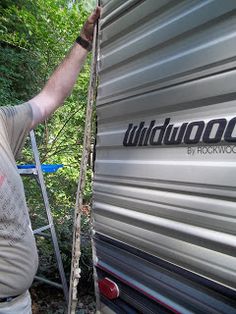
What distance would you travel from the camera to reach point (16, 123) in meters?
2.34

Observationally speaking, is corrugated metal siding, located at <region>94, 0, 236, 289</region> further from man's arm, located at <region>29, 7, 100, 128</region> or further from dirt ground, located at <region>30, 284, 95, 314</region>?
dirt ground, located at <region>30, 284, 95, 314</region>

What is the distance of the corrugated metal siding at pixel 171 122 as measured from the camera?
1476 mm

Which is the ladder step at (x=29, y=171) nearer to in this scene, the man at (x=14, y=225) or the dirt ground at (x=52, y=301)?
the dirt ground at (x=52, y=301)

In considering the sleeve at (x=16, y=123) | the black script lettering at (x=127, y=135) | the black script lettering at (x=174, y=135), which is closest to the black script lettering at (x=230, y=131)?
the black script lettering at (x=174, y=135)

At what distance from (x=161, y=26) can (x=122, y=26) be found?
0.38 metres

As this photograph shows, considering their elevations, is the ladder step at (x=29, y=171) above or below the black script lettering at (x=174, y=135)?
below

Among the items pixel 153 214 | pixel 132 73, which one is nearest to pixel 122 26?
pixel 132 73

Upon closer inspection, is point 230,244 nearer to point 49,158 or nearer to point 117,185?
point 117,185

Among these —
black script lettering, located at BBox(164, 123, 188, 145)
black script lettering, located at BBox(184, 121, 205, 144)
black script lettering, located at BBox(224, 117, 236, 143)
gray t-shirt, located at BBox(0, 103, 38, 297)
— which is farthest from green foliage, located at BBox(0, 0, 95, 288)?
black script lettering, located at BBox(224, 117, 236, 143)

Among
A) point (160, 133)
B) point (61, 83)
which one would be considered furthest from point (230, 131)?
point (61, 83)

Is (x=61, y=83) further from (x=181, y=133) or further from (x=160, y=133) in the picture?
(x=181, y=133)

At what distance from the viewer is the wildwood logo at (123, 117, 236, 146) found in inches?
57.3

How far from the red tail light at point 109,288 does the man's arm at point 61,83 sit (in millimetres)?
1088

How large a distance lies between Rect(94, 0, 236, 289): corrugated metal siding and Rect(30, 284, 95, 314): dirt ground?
2207mm
